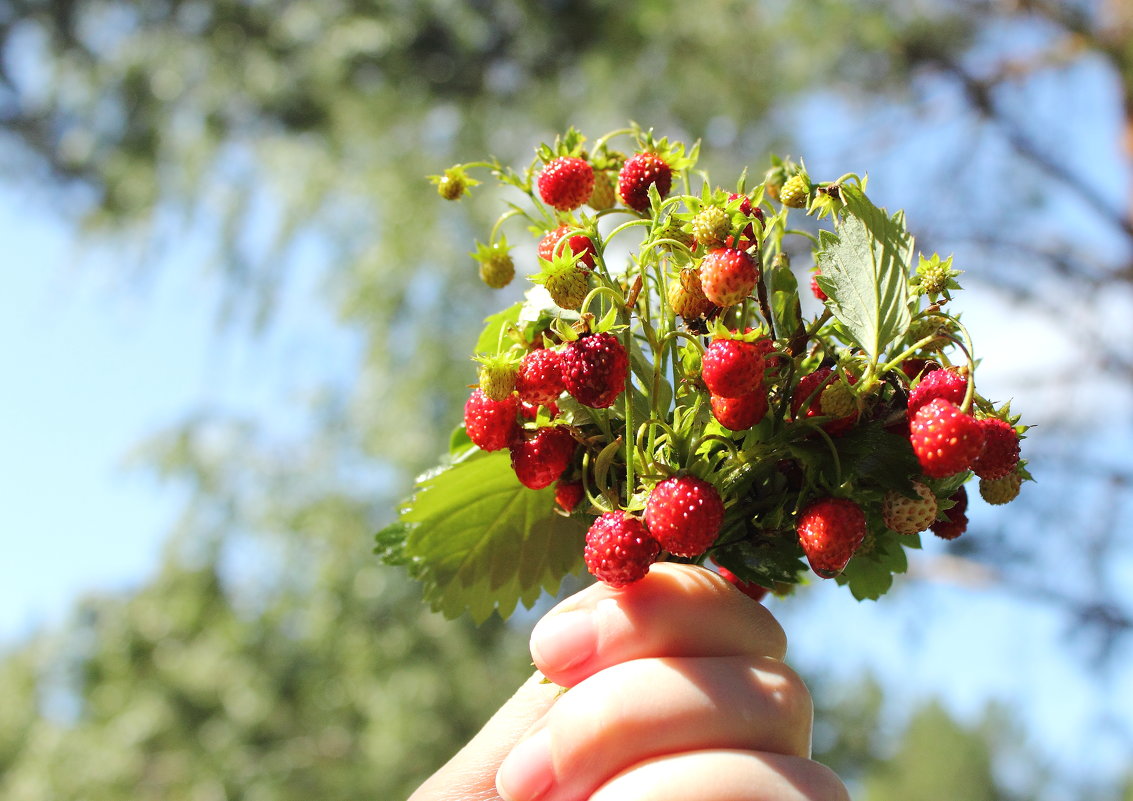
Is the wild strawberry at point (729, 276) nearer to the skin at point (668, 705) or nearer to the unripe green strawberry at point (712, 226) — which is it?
the unripe green strawberry at point (712, 226)

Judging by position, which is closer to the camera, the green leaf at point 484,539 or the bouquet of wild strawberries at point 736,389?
the bouquet of wild strawberries at point 736,389

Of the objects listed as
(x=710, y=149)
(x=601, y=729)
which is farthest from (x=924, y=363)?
(x=710, y=149)

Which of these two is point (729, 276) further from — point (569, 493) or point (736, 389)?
point (569, 493)

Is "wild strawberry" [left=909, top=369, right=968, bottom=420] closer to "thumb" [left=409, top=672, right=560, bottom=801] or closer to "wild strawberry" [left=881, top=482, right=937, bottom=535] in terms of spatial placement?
"wild strawberry" [left=881, top=482, right=937, bottom=535]

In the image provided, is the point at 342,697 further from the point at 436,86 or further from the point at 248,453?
the point at 436,86

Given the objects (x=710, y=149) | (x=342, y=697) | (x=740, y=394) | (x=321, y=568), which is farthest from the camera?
(x=342, y=697)

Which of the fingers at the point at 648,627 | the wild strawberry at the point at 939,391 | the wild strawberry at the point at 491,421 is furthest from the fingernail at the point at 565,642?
the wild strawberry at the point at 939,391

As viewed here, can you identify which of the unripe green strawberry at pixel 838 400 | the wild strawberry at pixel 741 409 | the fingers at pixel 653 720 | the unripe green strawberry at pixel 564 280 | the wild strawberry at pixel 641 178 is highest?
the wild strawberry at pixel 641 178

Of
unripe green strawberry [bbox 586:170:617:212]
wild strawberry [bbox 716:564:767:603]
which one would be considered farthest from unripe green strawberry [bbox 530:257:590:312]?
wild strawberry [bbox 716:564:767:603]
